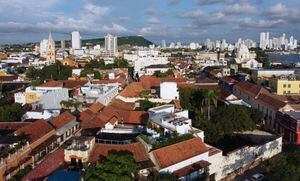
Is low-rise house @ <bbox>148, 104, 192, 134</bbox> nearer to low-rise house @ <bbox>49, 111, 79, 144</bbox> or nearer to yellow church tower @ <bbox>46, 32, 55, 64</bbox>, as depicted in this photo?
low-rise house @ <bbox>49, 111, 79, 144</bbox>

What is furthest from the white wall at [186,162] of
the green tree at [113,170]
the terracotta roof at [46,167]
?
the terracotta roof at [46,167]

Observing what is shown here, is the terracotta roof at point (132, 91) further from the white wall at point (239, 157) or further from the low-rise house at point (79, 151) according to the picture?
the low-rise house at point (79, 151)

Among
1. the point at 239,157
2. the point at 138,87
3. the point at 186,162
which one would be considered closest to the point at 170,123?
the point at 186,162

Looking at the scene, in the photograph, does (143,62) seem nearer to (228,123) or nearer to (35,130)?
(228,123)

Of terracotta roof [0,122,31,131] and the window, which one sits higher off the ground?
terracotta roof [0,122,31,131]

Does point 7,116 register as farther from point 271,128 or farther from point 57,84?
point 271,128

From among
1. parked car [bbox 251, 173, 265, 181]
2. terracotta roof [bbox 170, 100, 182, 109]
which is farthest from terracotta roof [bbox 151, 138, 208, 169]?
terracotta roof [bbox 170, 100, 182, 109]
